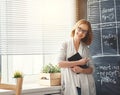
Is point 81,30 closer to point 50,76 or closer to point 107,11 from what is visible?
→ point 107,11

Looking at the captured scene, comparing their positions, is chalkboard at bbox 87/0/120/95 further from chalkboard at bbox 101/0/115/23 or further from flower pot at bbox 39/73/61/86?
flower pot at bbox 39/73/61/86

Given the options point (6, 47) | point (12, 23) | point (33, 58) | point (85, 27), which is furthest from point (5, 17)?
point (85, 27)

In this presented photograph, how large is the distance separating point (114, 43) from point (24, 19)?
1056mm

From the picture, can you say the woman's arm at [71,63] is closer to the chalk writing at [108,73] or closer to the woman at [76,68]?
the woman at [76,68]

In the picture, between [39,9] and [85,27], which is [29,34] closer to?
[39,9]

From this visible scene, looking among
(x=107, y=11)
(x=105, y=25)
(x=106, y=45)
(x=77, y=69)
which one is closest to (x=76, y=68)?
(x=77, y=69)

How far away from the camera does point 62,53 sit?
114 inches

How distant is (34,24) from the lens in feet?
11.0

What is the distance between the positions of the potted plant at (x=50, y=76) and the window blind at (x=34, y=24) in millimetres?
290

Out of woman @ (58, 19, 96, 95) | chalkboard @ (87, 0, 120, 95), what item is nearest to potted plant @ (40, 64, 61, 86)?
woman @ (58, 19, 96, 95)

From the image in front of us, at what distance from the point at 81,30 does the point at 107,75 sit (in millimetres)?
635

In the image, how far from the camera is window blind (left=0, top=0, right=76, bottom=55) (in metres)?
3.15

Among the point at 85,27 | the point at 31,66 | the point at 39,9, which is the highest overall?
Result: the point at 39,9

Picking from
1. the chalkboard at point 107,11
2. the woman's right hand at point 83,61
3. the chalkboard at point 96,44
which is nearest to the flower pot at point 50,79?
the woman's right hand at point 83,61
